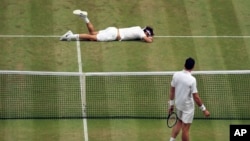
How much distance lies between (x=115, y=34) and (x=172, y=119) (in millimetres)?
5013

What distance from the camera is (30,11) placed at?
20.3 metres

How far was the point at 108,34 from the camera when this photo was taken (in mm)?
19016

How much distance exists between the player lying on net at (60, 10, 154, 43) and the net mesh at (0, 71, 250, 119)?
2078 millimetres

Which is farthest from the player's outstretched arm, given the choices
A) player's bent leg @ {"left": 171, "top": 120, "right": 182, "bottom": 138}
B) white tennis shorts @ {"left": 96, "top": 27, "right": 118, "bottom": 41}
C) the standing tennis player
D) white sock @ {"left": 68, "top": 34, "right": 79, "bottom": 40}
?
player's bent leg @ {"left": 171, "top": 120, "right": 182, "bottom": 138}

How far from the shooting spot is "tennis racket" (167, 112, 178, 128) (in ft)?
47.6

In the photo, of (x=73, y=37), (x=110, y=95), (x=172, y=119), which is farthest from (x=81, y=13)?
(x=172, y=119)

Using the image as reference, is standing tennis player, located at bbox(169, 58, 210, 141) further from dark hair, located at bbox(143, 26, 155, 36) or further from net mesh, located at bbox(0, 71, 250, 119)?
dark hair, located at bbox(143, 26, 155, 36)

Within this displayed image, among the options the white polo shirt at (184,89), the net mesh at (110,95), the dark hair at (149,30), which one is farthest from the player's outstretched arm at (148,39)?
the white polo shirt at (184,89)

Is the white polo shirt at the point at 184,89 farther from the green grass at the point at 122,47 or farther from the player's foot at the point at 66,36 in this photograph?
the player's foot at the point at 66,36

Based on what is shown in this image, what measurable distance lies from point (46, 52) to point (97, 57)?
142cm

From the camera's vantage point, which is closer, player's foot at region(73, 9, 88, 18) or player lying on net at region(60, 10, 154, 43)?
player's foot at region(73, 9, 88, 18)

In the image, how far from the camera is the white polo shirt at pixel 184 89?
45.1 feet

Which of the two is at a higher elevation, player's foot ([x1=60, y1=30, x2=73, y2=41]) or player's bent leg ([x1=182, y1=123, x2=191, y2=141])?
player's foot ([x1=60, y1=30, x2=73, y2=41])

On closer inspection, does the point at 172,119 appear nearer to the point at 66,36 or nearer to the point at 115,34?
the point at 115,34
